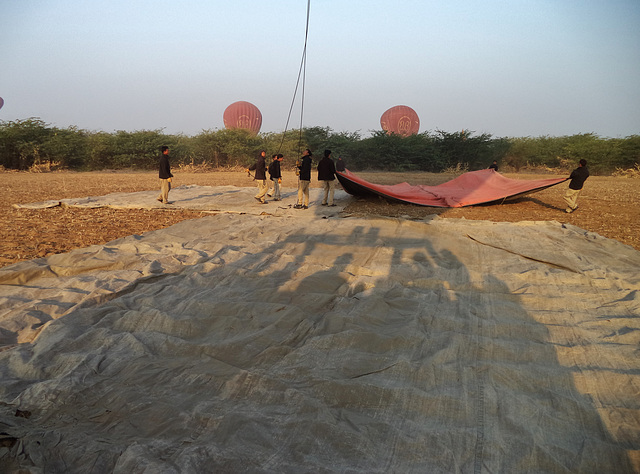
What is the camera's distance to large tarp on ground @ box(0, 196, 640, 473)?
1783 mm

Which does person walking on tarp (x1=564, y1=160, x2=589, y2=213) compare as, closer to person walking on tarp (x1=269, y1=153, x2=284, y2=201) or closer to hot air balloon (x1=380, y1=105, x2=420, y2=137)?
person walking on tarp (x1=269, y1=153, x2=284, y2=201)

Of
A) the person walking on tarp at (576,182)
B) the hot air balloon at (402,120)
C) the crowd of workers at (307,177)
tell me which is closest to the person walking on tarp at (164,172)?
the crowd of workers at (307,177)

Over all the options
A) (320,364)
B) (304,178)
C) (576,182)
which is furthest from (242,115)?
(320,364)

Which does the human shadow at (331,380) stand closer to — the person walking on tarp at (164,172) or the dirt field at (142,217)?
the dirt field at (142,217)

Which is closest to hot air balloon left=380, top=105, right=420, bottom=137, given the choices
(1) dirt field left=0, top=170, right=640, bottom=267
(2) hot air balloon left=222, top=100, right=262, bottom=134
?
(2) hot air balloon left=222, top=100, right=262, bottom=134

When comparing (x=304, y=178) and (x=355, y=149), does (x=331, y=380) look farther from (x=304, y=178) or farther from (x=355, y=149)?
(x=355, y=149)

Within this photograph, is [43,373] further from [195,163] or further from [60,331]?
[195,163]

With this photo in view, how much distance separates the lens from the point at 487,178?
10180 mm

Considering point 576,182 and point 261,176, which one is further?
point 261,176

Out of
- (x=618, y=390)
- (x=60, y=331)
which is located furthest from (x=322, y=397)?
(x=60, y=331)

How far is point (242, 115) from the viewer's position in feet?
115

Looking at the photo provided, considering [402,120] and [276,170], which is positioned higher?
[402,120]

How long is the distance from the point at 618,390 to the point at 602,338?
68 cm

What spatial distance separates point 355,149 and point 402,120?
10832 mm
